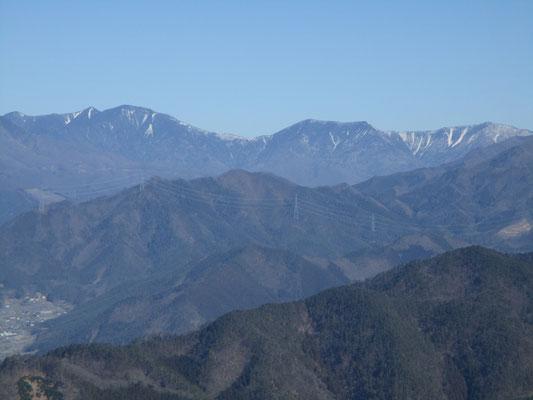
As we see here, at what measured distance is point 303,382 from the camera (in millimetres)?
117188

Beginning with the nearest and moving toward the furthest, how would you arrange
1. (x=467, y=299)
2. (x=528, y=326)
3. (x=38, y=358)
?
(x=38, y=358) < (x=528, y=326) < (x=467, y=299)

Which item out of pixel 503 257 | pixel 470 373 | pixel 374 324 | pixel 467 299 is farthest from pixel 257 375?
pixel 503 257

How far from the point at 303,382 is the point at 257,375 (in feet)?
26.1

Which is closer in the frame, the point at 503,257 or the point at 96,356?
the point at 96,356

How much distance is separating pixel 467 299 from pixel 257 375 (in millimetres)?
44221

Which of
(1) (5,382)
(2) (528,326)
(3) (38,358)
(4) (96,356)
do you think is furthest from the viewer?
(2) (528,326)

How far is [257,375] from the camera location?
11381cm

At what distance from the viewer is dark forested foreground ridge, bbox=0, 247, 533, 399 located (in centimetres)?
10462

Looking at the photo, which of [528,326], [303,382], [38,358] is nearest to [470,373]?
[528,326]

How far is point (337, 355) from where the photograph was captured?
415 ft

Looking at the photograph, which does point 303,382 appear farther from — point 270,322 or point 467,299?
point 467,299

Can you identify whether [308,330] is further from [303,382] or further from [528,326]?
[528,326]

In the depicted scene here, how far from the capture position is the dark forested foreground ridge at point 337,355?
10462 cm

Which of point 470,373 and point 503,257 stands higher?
point 503,257
